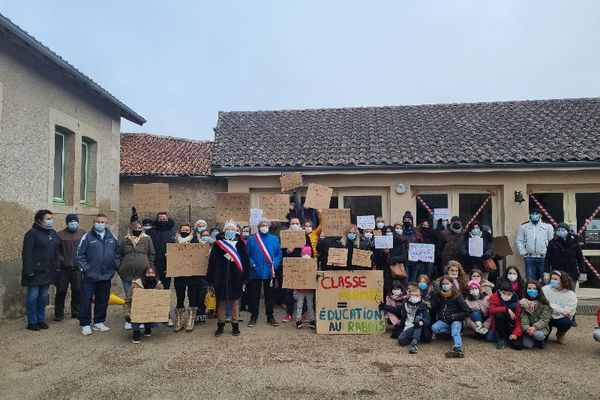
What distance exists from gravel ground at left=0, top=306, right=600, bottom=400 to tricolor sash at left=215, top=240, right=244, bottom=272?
3.42 ft

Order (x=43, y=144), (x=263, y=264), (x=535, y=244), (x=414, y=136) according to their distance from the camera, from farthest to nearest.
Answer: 1. (x=414, y=136)
2. (x=43, y=144)
3. (x=535, y=244)
4. (x=263, y=264)

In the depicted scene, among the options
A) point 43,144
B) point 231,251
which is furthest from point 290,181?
point 43,144

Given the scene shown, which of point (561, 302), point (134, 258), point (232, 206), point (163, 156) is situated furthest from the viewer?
point (163, 156)

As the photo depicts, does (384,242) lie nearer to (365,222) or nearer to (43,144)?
(365,222)

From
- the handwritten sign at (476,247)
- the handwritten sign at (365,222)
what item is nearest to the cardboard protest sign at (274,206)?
the handwritten sign at (365,222)

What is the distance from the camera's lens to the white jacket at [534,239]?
776 cm

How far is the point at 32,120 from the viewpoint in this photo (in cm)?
760

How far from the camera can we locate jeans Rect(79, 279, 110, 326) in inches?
251

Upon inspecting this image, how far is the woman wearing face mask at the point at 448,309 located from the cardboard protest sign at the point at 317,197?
2803 millimetres

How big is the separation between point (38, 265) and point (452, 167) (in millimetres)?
7818

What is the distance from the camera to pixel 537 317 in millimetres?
5863

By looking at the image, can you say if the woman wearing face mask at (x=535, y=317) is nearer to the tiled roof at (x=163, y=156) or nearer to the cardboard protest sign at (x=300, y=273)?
the cardboard protest sign at (x=300, y=273)

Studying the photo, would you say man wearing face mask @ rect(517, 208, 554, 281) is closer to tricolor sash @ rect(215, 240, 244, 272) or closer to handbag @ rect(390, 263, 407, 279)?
handbag @ rect(390, 263, 407, 279)

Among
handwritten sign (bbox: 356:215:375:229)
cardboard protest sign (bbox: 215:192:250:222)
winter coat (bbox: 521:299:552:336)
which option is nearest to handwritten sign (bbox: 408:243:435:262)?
handwritten sign (bbox: 356:215:375:229)
